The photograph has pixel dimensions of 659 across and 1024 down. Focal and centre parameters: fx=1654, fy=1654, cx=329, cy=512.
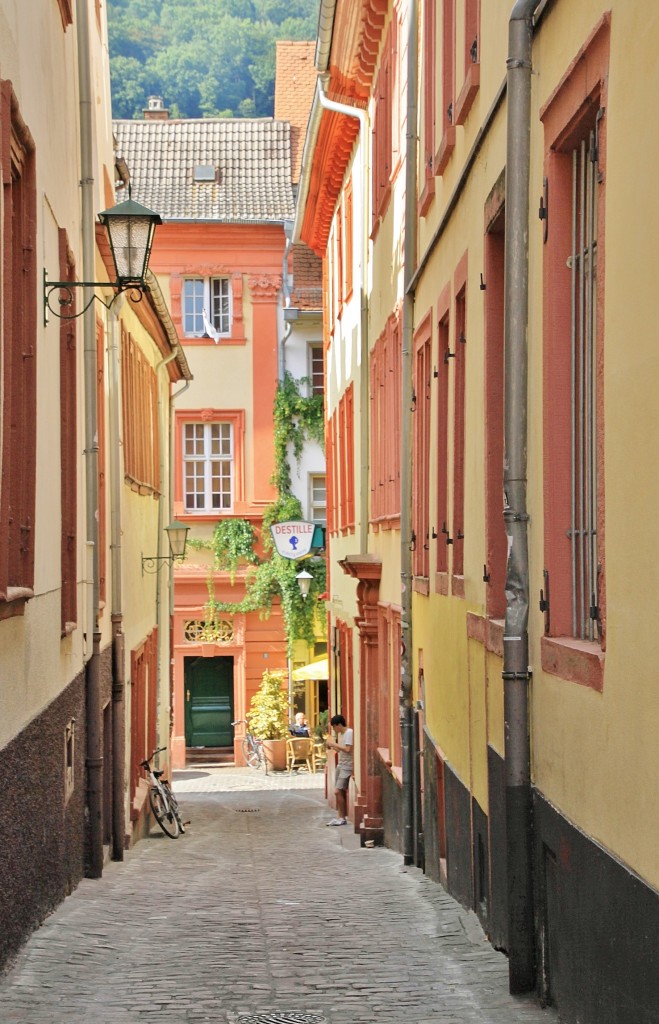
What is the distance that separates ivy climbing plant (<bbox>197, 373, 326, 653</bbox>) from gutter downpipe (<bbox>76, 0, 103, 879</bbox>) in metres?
20.7

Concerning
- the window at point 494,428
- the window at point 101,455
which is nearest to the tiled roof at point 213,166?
the window at point 101,455

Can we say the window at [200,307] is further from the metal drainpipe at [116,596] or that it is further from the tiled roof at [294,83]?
the metal drainpipe at [116,596]

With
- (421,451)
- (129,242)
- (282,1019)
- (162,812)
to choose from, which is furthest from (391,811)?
(282,1019)

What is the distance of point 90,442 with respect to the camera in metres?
14.5

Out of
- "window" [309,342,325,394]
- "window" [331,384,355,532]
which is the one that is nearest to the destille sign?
"window" [331,384,355,532]

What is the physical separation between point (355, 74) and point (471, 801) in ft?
40.5

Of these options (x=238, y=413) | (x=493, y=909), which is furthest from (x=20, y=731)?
(x=238, y=413)

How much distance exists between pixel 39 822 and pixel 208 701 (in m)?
26.7

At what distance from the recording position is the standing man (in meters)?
22.6

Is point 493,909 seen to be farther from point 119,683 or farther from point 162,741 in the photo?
point 162,741

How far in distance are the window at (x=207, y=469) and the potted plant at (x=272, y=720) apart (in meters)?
4.12

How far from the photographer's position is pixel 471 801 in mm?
10484

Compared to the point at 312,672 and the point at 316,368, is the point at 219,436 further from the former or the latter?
the point at 312,672

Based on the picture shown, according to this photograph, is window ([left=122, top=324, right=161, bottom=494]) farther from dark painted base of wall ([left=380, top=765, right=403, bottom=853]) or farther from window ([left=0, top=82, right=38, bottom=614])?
window ([left=0, top=82, right=38, bottom=614])
